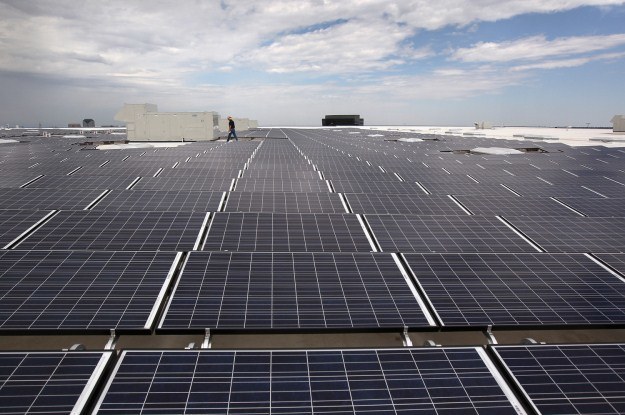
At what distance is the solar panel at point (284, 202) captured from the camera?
13242mm

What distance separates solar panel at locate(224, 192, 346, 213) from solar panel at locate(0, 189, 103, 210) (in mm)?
5158

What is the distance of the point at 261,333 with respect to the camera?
589 cm

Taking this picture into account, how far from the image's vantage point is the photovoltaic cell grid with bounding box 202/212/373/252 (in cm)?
923

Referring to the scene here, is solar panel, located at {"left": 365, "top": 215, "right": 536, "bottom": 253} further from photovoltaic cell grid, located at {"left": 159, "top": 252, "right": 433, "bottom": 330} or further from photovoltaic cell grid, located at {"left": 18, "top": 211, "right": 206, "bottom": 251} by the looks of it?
photovoltaic cell grid, located at {"left": 18, "top": 211, "right": 206, "bottom": 251}

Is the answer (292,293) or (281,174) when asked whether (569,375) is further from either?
(281,174)

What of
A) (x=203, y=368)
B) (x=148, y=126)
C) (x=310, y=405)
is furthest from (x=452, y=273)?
(x=148, y=126)

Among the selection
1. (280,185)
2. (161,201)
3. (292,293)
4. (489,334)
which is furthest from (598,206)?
(161,201)

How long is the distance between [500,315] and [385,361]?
9.18 ft

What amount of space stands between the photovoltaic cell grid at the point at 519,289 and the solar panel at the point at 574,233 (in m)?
1.82

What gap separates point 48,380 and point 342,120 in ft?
473

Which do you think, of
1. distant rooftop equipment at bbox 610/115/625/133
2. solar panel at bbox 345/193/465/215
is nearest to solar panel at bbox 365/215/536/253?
solar panel at bbox 345/193/465/215

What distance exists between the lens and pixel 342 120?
143375 millimetres

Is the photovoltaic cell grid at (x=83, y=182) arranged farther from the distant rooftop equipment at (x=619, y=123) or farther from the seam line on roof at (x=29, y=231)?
the distant rooftop equipment at (x=619, y=123)

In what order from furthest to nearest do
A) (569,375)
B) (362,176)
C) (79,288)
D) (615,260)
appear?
(362,176) → (615,260) → (79,288) → (569,375)
